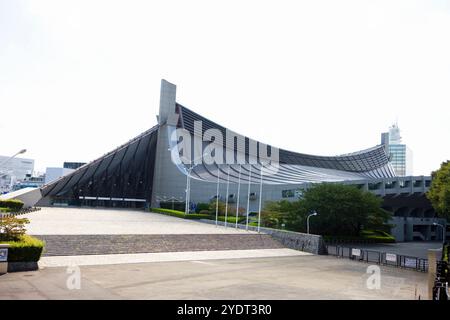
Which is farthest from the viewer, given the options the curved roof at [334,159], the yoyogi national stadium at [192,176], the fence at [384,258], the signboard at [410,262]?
the curved roof at [334,159]

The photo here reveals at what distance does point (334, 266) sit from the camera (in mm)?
22406

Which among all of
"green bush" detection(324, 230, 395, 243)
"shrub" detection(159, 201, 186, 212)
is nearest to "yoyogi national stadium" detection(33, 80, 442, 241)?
"shrub" detection(159, 201, 186, 212)

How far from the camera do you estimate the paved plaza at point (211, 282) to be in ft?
41.0

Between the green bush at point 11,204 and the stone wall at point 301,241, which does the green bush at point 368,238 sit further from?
the green bush at point 11,204

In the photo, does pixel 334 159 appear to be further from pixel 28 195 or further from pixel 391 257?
pixel 391 257

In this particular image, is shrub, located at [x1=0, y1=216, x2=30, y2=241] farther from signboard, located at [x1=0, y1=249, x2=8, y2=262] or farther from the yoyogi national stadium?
the yoyogi national stadium

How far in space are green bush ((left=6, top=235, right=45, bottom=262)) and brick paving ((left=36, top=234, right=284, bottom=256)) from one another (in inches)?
155

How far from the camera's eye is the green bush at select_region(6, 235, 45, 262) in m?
15.6

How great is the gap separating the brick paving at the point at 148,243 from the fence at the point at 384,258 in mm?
4709

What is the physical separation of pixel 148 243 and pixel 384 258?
15.2m

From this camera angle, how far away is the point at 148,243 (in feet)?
81.4

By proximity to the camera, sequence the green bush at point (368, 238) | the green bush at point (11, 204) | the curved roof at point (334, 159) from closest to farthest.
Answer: the green bush at point (368, 238) < the green bush at point (11, 204) < the curved roof at point (334, 159)

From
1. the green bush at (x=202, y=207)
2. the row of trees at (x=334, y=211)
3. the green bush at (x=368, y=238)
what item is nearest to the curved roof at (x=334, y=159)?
the green bush at (x=202, y=207)

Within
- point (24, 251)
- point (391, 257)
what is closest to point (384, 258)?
point (391, 257)
